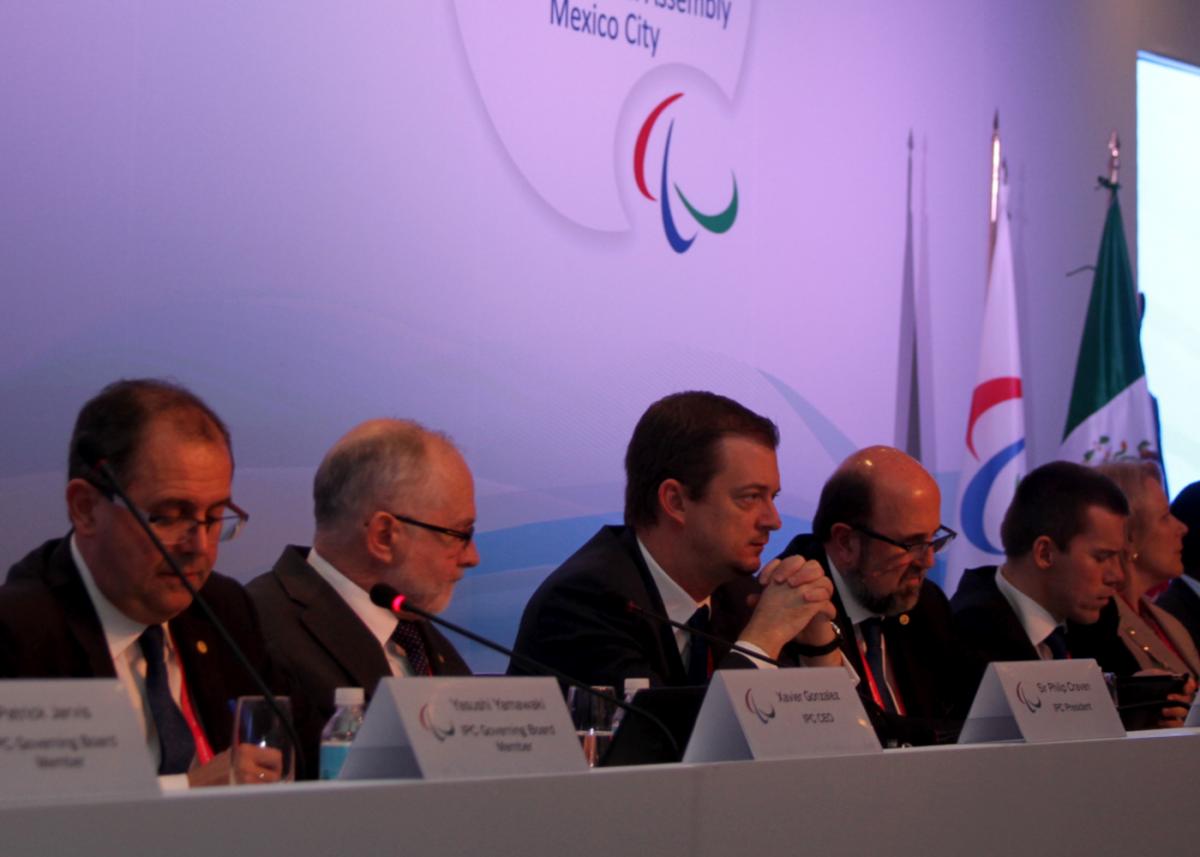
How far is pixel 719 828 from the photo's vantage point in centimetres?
162

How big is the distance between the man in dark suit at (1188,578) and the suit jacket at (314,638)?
2817 millimetres

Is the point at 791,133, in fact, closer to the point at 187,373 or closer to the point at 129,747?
the point at 187,373

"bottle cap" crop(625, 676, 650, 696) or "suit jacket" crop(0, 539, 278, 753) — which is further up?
"bottle cap" crop(625, 676, 650, 696)

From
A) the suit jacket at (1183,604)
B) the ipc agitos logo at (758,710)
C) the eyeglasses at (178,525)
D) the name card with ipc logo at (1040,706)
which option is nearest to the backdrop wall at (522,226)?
the suit jacket at (1183,604)

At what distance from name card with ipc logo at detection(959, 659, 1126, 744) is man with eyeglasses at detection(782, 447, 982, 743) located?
1.15 metres

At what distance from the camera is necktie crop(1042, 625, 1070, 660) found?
389cm

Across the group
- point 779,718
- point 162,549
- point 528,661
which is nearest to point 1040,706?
point 779,718

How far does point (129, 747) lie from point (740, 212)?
3.90m

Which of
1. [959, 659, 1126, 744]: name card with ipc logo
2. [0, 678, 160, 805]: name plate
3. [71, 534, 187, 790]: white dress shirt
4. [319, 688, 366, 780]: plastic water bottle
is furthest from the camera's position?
[71, 534, 187, 790]: white dress shirt

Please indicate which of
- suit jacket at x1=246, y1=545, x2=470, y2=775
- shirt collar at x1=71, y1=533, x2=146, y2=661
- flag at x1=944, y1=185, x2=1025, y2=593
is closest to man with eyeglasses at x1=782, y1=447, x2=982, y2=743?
suit jacket at x1=246, y1=545, x2=470, y2=775

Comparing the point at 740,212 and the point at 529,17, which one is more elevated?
the point at 529,17

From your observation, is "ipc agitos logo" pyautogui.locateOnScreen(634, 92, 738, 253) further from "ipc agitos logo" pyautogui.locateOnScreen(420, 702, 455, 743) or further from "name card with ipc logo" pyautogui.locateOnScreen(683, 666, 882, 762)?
"ipc agitos logo" pyautogui.locateOnScreen(420, 702, 455, 743)

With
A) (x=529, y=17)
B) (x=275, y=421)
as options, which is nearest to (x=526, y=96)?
(x=529, y=17)

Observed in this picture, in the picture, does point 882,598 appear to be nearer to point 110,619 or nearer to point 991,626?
point 991,626
